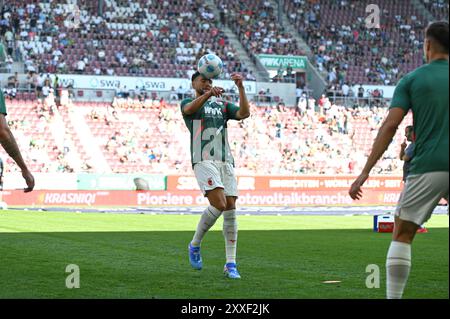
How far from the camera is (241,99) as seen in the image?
34.0 ft

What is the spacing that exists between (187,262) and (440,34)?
20.4 ft

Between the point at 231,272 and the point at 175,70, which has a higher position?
the point at 175,70

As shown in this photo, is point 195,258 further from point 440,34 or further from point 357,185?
point 440,34

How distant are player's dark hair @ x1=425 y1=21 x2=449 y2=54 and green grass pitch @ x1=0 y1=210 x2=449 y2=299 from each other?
2.86 metres

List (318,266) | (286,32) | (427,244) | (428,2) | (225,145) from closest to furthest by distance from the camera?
1. (225,145)
2. (318,266)
3. (427,244)
4. (286,32)
5. (428,2)

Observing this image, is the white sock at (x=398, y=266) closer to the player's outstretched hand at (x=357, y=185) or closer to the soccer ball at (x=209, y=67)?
the player's outstretched hand at (x=357, y=185)

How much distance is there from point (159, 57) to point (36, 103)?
27.2ft

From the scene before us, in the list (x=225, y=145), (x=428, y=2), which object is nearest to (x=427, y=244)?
(x=225, y=145)

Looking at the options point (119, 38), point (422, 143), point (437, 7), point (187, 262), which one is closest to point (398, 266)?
point (422, 143)

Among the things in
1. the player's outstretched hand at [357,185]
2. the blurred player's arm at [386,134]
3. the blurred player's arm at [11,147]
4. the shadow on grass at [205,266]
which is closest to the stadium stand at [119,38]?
the shadow on grass at [205,266]

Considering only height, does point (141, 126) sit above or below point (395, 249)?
above

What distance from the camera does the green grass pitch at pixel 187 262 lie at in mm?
9094
